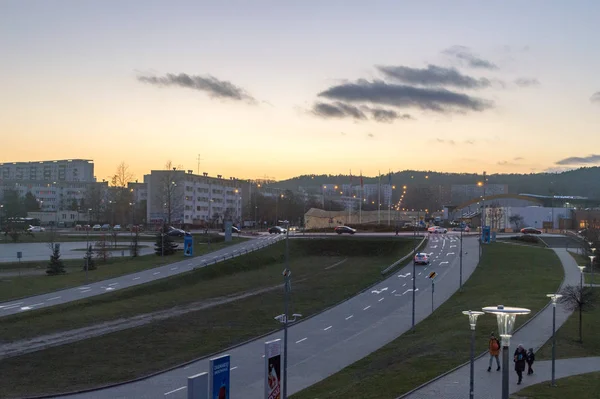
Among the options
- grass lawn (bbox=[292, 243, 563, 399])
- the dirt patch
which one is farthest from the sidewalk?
the dirt patch

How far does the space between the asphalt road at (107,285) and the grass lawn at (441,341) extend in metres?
→ 23.5

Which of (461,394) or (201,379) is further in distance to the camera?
(461,394)

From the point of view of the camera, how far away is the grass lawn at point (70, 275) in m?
48.0

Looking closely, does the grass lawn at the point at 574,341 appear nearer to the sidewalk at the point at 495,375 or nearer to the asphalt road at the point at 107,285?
the sidewalk at the point at 495,375

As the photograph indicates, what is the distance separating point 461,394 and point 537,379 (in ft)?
13.1

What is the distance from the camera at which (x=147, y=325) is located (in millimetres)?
37344

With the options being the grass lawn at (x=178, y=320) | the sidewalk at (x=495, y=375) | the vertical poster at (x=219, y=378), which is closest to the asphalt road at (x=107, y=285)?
the grass lawn at (x=178, y=320)

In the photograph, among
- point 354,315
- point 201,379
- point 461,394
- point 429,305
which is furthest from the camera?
point 429,305

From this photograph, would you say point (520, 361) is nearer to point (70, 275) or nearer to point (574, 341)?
point (574, 341)

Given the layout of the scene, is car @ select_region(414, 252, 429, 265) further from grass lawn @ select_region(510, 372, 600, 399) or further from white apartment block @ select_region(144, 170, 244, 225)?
white apartment block @ select_region(144, 170, 244, 225)

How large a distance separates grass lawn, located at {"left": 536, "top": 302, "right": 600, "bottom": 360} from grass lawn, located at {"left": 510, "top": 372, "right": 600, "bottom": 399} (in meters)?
3.68

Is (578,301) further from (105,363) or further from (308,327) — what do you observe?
(105,363)

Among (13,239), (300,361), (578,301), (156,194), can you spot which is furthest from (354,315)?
(156,194)

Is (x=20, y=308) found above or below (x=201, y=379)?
below
